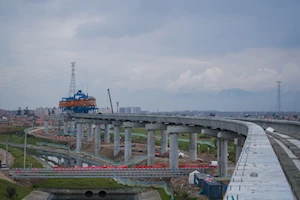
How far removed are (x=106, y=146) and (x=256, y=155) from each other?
107526 millimetres

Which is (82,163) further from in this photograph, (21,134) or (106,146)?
(21,134)

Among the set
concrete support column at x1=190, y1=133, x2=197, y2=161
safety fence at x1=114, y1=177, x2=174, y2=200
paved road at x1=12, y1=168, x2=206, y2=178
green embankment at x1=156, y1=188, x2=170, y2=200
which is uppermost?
concrete support column at x1=190, y1=133, x2=197, y2=161

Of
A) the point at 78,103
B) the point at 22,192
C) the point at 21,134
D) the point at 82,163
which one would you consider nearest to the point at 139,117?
the point at 82,163

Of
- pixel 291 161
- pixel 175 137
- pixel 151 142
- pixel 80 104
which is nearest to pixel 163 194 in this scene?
pixel 175 137

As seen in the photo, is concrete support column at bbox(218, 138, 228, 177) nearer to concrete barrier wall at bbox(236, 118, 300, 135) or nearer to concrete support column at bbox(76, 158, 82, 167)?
concrete barrier wall at bbox(236, 118, 300, 135)

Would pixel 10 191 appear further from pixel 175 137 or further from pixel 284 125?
pixel 284 125

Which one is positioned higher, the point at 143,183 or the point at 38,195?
the point at 143,183

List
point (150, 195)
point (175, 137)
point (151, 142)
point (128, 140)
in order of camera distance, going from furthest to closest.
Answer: point (128, 140) < point (151, 142) < point (175, 137) < point (150, 195)

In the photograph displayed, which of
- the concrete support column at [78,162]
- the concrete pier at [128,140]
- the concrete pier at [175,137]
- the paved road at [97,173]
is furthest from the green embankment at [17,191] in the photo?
the concrete support column at [78,162]

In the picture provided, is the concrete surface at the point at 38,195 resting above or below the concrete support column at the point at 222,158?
below

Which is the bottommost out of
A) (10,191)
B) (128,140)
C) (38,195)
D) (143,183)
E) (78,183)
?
(38,195)

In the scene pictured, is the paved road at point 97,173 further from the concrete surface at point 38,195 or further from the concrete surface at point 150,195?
the concrete surface at point 150,195

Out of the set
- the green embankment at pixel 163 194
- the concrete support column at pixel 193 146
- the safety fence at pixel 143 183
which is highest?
the concrete support column at pixel 193 146

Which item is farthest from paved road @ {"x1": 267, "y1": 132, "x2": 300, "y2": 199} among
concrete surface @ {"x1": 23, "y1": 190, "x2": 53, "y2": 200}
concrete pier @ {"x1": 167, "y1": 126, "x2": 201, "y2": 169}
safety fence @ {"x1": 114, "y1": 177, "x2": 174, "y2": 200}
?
concrete surface @ {"x1": 23, "y1": 190, "x2": 53, "y2": 200}
